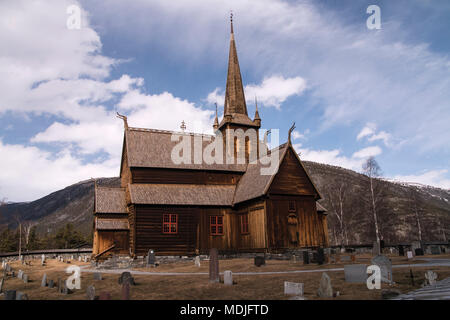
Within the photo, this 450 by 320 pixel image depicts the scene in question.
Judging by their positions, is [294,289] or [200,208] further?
[200,208]

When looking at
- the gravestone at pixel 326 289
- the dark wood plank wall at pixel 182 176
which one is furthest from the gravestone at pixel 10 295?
the dark wood plank wall at pixel 182 176

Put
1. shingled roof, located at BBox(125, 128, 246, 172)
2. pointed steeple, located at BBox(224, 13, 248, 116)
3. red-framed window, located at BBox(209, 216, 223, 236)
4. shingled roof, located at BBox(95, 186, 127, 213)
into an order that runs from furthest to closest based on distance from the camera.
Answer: pointed steeple, located at BBox(224, 13, 248, 116) < shingled roof, located at BBox(125, 128, 246, 172) < red-framed window, located at BBox(209, 216, 223, 236) < shingled roof, located at BBox(95, 186, 127, 213)

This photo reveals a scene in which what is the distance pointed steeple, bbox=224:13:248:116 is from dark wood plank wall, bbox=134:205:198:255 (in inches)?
620

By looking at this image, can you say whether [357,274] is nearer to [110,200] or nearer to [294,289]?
[294,289]

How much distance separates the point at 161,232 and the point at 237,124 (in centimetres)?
1613

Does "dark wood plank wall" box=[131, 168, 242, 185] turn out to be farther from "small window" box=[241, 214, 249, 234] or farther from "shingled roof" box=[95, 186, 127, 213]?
"small window" box=[241, 214, 249, 234]

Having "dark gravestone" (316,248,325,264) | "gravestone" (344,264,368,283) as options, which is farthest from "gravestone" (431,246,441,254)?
"gravestone" (344,264,368,283)

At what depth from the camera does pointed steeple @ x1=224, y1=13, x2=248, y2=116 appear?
1709 inches

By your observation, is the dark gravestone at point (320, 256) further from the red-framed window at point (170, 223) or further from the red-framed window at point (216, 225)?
the red-framed window at point (170, 223)

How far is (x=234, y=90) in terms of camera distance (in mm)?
44250

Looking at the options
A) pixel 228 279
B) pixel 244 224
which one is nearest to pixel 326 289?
pixel 228 279

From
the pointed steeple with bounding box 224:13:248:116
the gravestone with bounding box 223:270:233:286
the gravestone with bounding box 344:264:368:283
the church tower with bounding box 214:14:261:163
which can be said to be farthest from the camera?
the pointed steeple with bounding box 224:13:248:116

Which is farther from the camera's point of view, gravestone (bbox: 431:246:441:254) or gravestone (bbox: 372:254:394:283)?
gravestone (bbox: 431:246:441:254)
